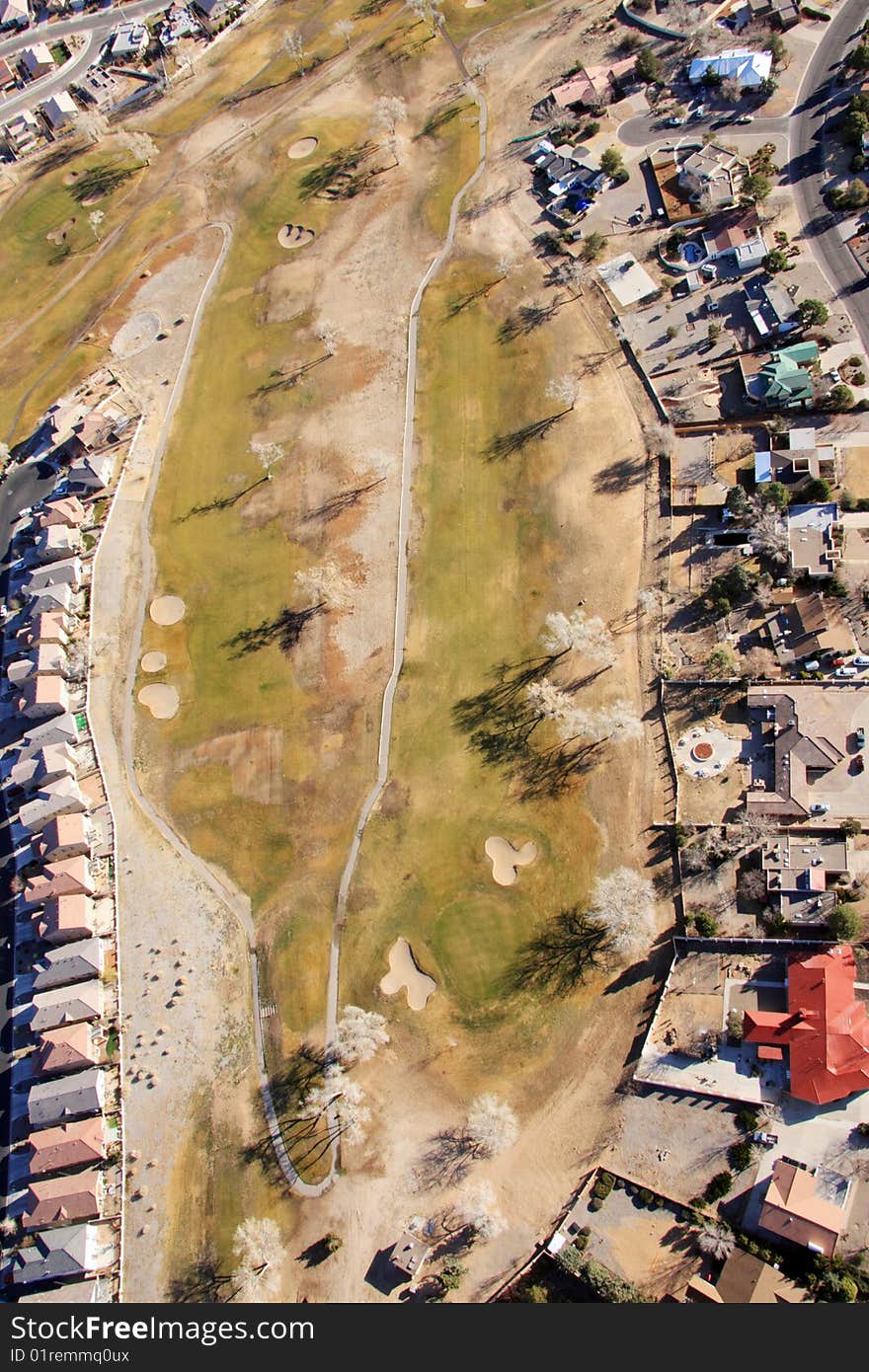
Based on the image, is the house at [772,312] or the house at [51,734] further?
the house at [772,312]

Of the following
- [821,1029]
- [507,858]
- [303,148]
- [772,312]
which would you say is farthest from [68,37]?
[821,1029]

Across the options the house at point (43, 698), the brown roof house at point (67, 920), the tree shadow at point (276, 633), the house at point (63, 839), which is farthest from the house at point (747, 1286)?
the house at point (43, 698)

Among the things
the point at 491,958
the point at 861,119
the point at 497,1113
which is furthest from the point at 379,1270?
the point at 861,119

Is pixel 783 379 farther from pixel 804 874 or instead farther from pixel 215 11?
pixel 215 11

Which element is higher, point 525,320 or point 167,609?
point 525,320

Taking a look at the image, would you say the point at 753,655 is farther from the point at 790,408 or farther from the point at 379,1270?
the point at 379,1270

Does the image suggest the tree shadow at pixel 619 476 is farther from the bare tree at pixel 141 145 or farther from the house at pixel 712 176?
the bare tree at pixel 141 145

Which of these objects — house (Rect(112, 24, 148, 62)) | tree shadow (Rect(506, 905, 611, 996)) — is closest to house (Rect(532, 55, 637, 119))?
house (Rect(112, 24, 148, 62))

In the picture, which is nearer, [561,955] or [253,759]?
[561,955]
